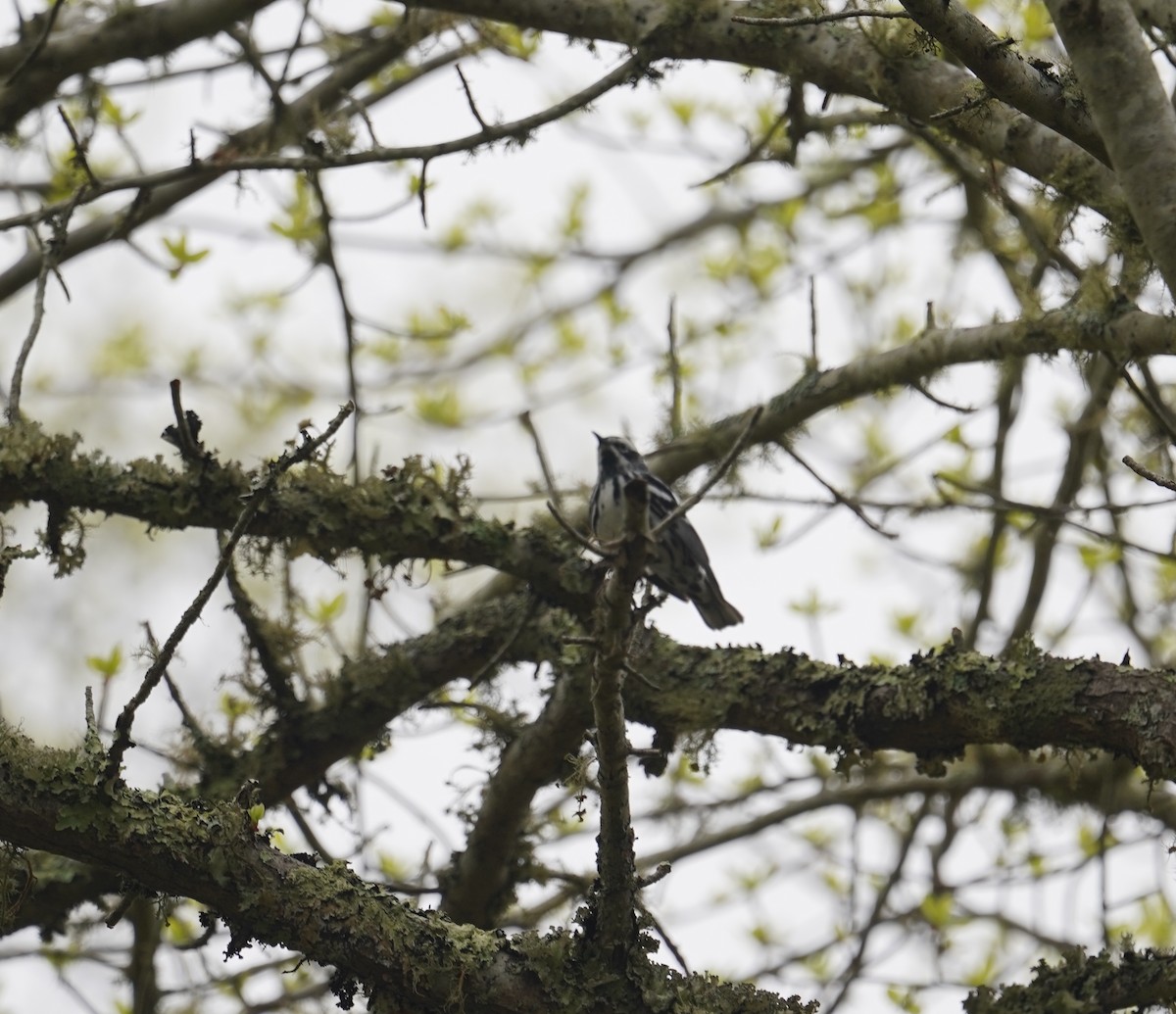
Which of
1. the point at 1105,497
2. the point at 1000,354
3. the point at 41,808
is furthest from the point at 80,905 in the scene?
the point at 1105,497

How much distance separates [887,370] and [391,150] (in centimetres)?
169

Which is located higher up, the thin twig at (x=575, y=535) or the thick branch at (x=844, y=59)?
the thick branch at (x=844, y=59)

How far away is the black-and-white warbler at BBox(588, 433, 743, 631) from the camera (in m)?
4.75

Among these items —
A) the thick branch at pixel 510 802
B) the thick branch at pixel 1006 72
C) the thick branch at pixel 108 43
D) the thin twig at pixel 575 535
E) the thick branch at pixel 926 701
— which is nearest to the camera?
the thin twig at pixel 575 535

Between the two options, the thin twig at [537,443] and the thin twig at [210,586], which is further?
the thin twig at [537,443]

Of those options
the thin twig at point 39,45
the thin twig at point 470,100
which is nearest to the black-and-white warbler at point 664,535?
the thin twig at point 470,100

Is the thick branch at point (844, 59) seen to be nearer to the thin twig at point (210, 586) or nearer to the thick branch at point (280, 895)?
the thin twig at point (210, 586)

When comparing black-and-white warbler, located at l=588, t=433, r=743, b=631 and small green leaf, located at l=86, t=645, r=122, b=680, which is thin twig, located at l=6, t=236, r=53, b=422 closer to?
small green leaf, located at l=86, t=645, r=122, b=680

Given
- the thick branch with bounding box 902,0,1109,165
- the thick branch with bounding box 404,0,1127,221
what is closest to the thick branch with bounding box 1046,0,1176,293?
the thick branch with bounding box 902,0,1109,165

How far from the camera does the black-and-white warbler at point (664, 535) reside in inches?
187

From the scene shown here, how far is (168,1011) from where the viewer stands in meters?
4.84

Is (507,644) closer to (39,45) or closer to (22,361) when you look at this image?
(22,361)

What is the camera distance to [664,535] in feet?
15.7

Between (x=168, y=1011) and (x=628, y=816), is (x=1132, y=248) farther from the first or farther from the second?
(x=168, y=1011)
